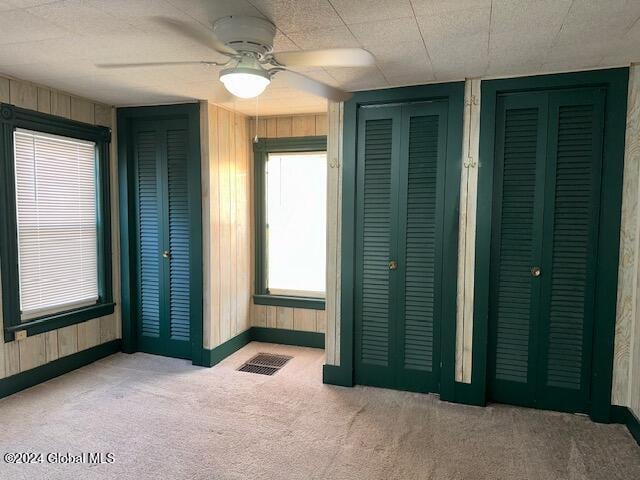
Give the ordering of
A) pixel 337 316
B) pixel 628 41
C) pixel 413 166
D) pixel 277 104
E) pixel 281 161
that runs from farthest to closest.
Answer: pixel 281 161, pixel 277 104, pixel 337 316, pixel 413 166, pixel 628 41

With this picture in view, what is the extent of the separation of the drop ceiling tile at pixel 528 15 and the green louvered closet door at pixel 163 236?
2.71m

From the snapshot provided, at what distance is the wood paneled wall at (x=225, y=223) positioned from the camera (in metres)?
3.70

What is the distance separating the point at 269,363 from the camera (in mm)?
3830

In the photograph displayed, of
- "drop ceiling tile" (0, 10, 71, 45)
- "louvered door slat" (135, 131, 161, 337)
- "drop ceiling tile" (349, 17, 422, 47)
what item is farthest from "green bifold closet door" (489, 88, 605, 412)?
"louvered door slat" (135, 131, 161, 337)

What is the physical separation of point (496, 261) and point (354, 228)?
41.1 inches

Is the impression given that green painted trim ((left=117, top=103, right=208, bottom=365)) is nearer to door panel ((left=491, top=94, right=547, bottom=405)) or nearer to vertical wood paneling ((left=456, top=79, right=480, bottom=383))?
vertical wood paneling ((left=456, top=79, right=480, bottom=383))

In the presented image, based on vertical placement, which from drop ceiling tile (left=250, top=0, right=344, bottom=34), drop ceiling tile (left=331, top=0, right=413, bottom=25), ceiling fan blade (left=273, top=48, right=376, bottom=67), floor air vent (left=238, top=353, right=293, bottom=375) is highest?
drop ceiling tile (left=331, top=0, right=413, bottom=25)

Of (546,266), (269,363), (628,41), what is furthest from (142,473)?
(628,41)

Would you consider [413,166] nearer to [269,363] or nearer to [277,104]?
[277,104]

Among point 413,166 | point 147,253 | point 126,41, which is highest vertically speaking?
point 126,41

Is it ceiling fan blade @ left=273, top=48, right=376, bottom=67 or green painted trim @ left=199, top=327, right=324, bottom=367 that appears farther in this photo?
green painted trim @ left=199, top=327, right=324, bottom=367

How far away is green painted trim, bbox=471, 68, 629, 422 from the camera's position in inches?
105

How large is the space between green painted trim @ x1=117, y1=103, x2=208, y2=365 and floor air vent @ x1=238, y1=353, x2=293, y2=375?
0.39 m

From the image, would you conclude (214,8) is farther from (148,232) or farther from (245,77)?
(148,232)
